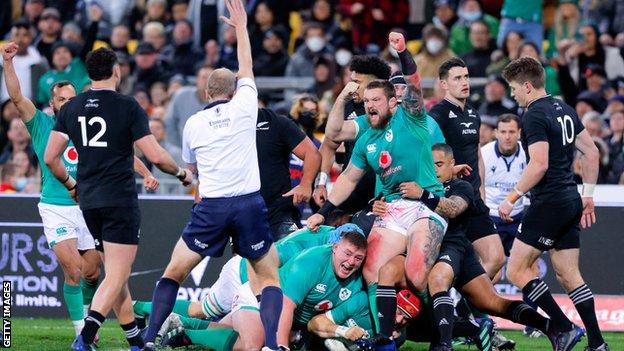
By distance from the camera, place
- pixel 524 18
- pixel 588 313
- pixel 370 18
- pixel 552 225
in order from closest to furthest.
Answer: pixel 588 313
pixel 552 225
pixel 524 18
pixel 370 18

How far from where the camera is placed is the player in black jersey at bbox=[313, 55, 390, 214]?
39.3 ft

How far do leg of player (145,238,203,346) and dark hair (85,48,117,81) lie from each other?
1528 millimetres

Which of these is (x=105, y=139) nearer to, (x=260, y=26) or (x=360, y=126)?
(x=360, y=126)

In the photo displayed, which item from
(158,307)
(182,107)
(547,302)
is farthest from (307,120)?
(182,107)

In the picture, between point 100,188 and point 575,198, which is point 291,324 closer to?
point 100,188

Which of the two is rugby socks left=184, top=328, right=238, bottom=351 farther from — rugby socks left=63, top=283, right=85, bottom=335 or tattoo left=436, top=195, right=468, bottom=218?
tattoo left=436, top=195, right=468, bottom=218

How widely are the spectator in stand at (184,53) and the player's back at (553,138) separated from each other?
387 inches

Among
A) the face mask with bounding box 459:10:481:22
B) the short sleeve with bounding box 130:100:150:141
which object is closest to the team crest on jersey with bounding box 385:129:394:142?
the short sleeve with bounding box 130:100:150:141

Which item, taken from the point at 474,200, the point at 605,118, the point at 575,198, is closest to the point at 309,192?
the point at 474,200

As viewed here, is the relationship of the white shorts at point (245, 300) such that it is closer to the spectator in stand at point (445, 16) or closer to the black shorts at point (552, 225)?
the black shorts at point (552, 225)

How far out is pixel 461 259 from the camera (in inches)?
452

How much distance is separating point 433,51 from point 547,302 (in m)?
8.05

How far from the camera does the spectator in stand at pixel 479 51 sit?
750 inches

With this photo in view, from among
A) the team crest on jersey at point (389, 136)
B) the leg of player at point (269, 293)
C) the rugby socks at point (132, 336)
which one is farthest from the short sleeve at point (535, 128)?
the rugby socks at point (132, 336)
